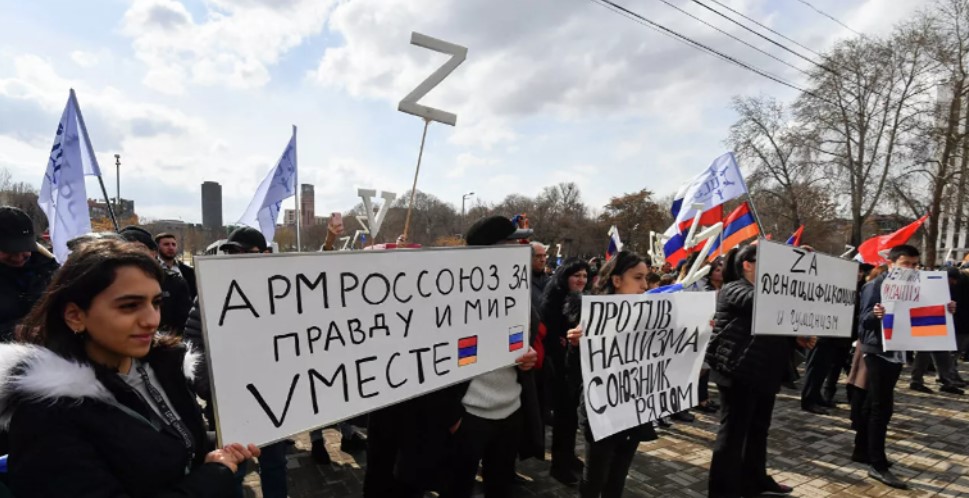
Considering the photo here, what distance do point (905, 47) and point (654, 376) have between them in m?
25.4

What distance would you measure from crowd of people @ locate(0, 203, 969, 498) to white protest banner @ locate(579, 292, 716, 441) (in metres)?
0.13

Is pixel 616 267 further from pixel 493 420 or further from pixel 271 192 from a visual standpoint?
pixel 271 192

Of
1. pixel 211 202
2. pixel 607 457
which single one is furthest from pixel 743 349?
pixel 211 202

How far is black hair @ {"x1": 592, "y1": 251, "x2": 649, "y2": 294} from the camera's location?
321cm

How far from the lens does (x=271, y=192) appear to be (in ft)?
22.3

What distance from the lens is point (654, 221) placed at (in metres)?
57.6

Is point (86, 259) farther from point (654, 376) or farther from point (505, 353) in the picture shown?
point (654, 376)

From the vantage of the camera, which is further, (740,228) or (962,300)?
(740,228)

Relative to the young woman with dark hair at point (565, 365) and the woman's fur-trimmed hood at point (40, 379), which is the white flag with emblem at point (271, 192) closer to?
the young woman with dark hair at point (565, 365)

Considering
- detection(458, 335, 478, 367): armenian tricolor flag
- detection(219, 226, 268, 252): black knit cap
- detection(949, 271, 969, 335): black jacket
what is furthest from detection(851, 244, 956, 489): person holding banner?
detection(219, 226, 268, 252): black knit cap

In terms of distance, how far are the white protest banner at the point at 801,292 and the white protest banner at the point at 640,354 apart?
15.1 inches

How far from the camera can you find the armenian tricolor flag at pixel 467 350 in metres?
2.56

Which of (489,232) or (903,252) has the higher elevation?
(489,232)

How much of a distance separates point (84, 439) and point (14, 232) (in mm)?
2485
